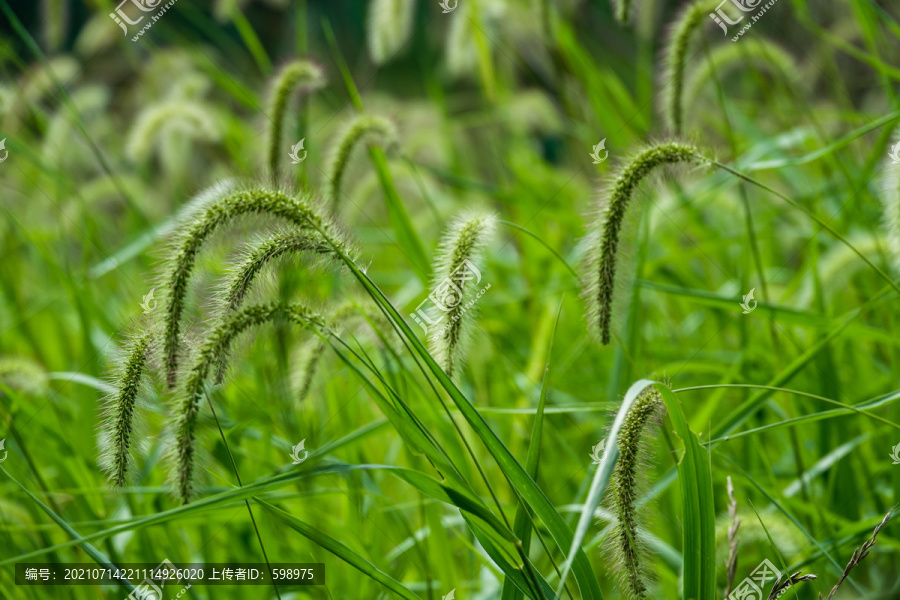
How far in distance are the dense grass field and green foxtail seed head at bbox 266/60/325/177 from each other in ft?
0.05

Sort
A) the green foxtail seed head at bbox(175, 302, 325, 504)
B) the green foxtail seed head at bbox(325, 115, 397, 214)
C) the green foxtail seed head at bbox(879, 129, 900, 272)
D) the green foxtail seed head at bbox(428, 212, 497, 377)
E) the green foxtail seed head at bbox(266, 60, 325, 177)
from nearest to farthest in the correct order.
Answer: the green foxtail seed head at bbox(175, 302, 325, 504)
the green foxtail seed head at bbox(428, 212, 497, 377)
the green foxtail seed head at bbox(879, 129, 900, 272)
the green foxtail seed head at bbox(325, 115, 397, 214)
the green foxtail seed head at bbox(266, 60, 325, 177)

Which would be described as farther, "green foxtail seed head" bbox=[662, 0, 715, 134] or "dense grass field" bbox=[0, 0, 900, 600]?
"green foxtail seed head" bbox=[662, 0, 715, 134]

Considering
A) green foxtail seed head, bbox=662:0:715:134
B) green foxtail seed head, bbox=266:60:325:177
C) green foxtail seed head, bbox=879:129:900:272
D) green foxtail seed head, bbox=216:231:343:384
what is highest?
green foxtail seed head, bbox=266:60:325:177

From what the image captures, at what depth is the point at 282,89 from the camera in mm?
2234

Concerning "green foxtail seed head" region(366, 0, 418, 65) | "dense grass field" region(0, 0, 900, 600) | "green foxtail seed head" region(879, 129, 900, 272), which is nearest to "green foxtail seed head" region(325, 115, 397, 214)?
"dense grass field" region(0, 0, 900, 600)

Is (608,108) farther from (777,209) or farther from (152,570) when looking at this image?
(152,570)

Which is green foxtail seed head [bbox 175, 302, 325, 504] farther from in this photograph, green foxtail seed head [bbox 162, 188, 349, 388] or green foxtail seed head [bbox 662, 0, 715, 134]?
green foxtail seed head [bbox 662, 0, 715, 134]

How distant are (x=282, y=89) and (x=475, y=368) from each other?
4.14 ft

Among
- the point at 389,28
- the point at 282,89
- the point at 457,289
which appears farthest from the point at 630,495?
the point at 389,28

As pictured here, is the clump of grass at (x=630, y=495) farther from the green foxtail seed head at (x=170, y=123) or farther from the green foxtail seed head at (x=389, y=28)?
the green foxtail seed head at (x=170, y=123)

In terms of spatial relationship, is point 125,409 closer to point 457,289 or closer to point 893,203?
point 457,289

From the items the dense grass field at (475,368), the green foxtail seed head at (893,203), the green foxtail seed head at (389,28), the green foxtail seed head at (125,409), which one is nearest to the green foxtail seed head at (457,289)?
the dense grass field at (475,368)

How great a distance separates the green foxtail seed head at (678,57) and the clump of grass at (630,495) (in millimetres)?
1184

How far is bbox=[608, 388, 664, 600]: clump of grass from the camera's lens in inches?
50.1
